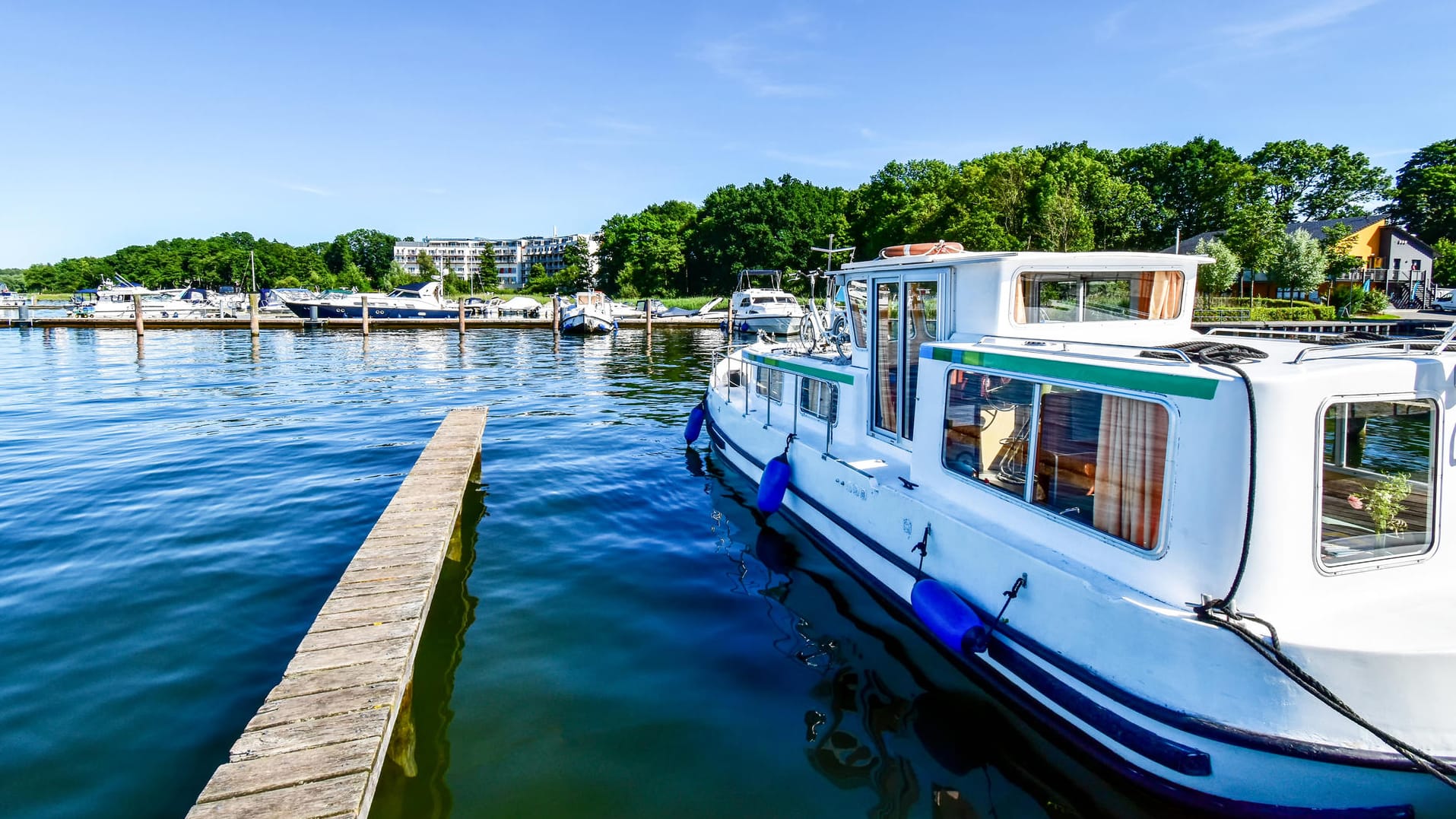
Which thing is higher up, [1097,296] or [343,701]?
[1097,296]

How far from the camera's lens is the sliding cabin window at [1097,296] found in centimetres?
729

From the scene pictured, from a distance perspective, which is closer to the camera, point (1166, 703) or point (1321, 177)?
point (1166, 703)

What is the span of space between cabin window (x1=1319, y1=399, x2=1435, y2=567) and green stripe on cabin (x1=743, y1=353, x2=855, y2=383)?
511cm

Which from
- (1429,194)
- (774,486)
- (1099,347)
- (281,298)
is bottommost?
(774,486)

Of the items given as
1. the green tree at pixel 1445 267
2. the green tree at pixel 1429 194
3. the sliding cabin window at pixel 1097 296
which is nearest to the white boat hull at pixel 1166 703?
the sliding cabin window at pixel 1097 296

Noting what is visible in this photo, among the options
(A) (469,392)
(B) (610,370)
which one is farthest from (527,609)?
(B) (610,370)

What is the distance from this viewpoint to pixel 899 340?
322 inches

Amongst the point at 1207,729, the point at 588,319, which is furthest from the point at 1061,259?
the point at 588,319

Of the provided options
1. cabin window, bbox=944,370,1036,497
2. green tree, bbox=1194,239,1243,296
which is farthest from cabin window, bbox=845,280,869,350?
green tree, bbox=1194,239,1243,296

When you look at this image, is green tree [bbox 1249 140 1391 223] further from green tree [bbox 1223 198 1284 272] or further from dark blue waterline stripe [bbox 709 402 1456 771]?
dark blue waterline stripe [bbox 709 402 1456 771]

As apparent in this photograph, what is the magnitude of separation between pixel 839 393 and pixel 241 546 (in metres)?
7.69

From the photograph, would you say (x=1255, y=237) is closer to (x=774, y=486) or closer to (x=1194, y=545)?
(x=774, y=486)

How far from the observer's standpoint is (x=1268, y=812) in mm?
4336

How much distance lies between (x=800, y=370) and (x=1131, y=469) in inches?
238
